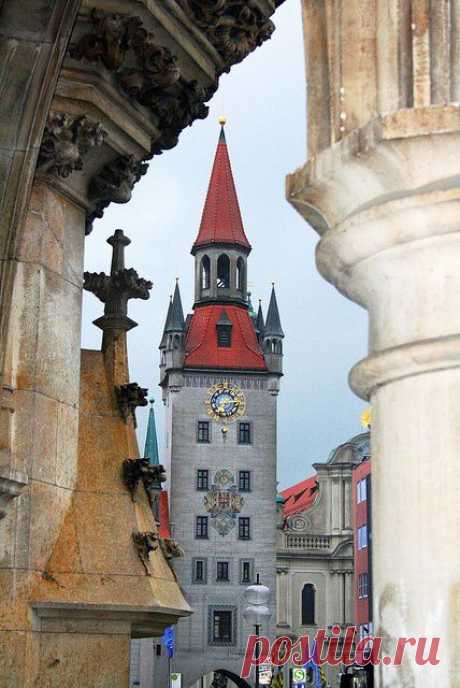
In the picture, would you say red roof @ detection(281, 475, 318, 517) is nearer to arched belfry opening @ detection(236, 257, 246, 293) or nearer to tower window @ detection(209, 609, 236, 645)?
tower window @ detection(209, 609, 236, 645)

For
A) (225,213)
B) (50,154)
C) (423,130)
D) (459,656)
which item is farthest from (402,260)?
(225,213)

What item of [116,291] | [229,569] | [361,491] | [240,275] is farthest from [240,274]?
[116,291]

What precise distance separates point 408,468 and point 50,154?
4.78 m

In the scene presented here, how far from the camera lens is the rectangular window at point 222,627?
76.6 metres

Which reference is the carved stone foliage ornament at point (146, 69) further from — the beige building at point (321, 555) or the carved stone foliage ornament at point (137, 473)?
the beige building at point (321, 555)

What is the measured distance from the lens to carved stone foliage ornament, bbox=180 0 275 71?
7.11 m

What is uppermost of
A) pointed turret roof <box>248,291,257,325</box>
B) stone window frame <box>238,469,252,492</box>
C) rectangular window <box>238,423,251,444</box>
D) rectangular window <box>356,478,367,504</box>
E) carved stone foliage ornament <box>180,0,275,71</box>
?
pointed turret roof <box>248,291,257,325</box>

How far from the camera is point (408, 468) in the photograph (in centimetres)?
234

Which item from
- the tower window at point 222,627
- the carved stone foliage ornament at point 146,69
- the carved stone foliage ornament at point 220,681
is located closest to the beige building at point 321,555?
the tower window at point 222,627

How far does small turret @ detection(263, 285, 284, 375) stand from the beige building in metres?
7.42

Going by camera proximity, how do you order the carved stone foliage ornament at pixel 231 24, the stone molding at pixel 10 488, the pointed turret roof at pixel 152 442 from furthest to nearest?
the pointed turret roof at pixel 152 442, the carved stone foliage ornament at pixel 231 24, the stone molding at pixel 10 488

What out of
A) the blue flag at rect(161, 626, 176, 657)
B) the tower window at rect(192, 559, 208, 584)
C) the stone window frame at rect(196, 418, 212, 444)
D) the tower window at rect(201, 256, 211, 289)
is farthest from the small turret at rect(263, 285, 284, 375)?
the blue flag at rect(161, 626, 176, 657)

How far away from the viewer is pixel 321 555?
83625 mm

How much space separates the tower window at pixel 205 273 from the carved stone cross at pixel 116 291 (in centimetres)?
7873
